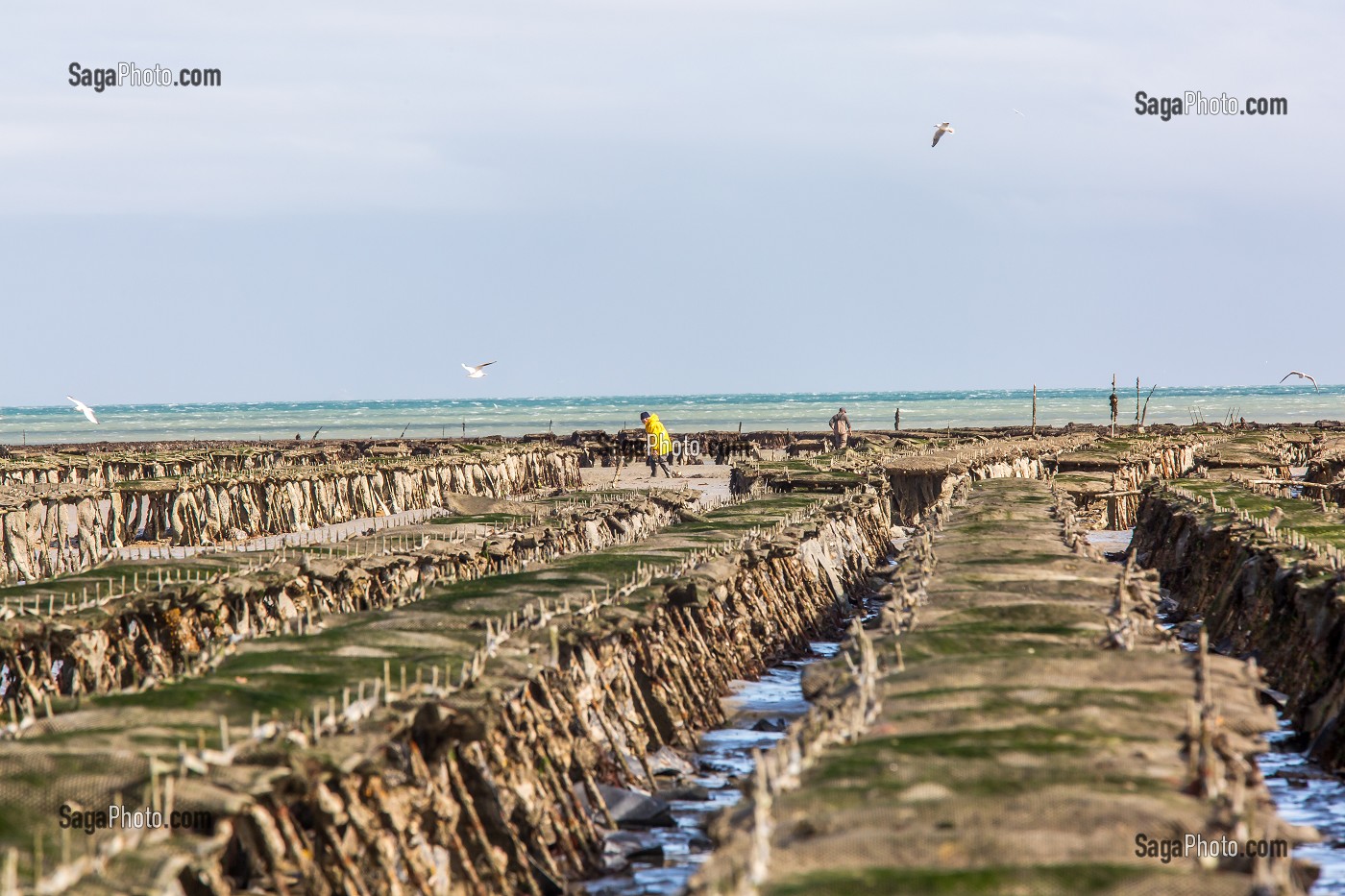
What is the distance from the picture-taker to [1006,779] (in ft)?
30.2

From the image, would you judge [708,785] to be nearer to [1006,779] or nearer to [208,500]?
[1006,779]

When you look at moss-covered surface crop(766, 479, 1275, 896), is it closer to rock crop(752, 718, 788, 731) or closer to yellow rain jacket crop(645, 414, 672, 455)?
rock crop(752, 718, 788, 731)

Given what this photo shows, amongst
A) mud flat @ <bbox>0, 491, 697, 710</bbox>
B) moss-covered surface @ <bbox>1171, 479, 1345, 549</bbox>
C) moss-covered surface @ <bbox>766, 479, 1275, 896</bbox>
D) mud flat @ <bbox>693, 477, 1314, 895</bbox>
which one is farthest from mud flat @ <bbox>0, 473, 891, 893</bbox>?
moss-covered surface @ <bbox>1171, 479, 1345, 549</bbox>

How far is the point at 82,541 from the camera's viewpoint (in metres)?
33.6

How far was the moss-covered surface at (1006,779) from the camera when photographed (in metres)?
7.66

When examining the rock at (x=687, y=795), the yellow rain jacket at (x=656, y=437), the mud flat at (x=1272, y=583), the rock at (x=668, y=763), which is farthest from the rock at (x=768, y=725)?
the yellow rain jacket at (x=656, y=437)

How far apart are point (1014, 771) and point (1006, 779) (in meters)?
0.18

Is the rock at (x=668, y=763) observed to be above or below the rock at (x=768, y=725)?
above

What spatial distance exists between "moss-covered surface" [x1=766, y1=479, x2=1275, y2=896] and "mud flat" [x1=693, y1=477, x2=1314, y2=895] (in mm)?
16

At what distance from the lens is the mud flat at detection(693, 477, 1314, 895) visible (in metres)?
7.70

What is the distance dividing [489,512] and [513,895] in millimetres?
20186

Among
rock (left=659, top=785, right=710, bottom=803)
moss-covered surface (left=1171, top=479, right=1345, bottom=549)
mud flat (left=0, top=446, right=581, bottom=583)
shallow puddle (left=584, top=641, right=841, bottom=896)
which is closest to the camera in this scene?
shallow puddle (left=584, top=641, right=841, bottom=896)

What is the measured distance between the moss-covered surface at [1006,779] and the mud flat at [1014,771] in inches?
0.6

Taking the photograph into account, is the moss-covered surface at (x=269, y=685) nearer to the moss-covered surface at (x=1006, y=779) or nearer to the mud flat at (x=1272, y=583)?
the moss-covered surface at (x=1006, y=779)
